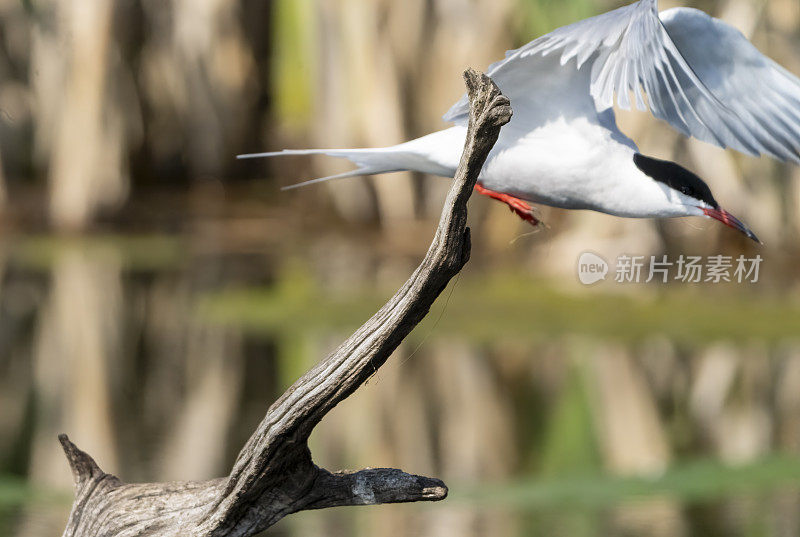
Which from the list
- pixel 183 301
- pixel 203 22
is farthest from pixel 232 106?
pixel 183 301

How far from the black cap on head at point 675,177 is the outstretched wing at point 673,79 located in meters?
0.07

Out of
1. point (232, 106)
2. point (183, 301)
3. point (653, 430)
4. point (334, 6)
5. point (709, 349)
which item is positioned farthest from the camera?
point (232, 106)

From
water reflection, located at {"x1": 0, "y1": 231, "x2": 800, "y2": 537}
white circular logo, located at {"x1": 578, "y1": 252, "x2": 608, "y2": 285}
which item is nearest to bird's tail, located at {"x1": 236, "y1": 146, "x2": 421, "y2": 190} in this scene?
white circular logo, located at {"x1": 578, "y1": 252, "x2": 608, "y2": 285}

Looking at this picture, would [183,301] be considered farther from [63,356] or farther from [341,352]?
[341,352]

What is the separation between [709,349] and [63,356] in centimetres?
565

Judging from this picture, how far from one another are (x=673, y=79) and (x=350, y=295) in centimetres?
1120

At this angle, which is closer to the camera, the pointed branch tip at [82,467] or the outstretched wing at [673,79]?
the outstretched wing at [673,79]

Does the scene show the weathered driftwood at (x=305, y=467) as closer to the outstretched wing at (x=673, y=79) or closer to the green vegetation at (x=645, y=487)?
the outstretched wing at (x=673, y=79)

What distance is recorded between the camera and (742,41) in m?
2.27

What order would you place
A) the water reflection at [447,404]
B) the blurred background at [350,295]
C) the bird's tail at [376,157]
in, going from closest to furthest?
the bird's tail at [376,157]
the water reflection at [447,404]
the blurred background at [350,295]

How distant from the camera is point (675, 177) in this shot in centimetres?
204

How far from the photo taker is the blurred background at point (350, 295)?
8.41 metres

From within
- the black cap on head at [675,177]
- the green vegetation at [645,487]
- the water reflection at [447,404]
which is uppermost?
the black cap on head at [675,177]

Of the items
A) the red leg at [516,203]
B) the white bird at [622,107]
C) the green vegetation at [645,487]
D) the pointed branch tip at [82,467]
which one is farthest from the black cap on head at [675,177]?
the green vegetation at [645,487]
